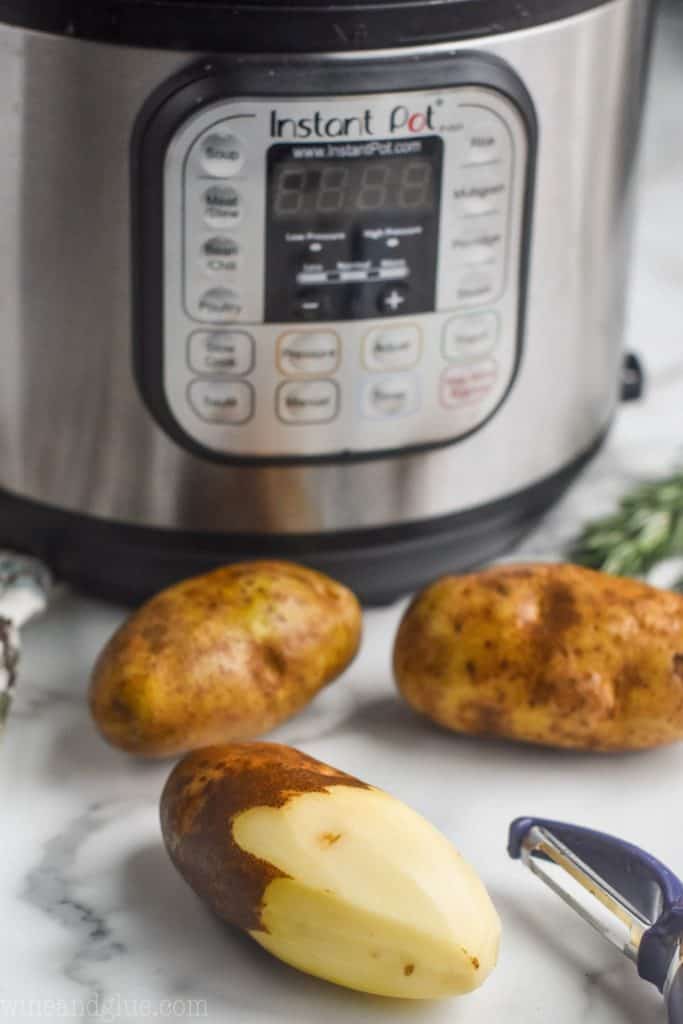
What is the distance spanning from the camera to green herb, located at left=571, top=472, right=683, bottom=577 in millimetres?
981

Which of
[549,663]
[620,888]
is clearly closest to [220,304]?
[549,663]

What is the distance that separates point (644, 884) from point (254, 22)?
43cm

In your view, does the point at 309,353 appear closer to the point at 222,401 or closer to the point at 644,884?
the point at 222,401

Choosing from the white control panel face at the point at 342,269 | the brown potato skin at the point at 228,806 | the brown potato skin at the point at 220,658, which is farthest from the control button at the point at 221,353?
the brown potato skin at the point at 228,806

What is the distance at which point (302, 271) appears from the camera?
830 mm

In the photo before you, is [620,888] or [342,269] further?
[342,269]

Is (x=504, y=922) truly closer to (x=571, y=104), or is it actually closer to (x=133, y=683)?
(x=133, y=683)

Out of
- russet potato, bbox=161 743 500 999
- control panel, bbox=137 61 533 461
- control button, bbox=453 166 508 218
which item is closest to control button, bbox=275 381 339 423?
control panel, bbox=137 61 533 461

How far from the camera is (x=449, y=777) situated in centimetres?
Result: 82

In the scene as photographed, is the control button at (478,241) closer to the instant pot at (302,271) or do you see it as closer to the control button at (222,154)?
the instant pot at (302,271)

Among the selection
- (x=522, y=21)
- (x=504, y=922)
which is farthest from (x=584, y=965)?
(x=522, y=21)

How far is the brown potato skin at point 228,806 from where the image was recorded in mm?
667

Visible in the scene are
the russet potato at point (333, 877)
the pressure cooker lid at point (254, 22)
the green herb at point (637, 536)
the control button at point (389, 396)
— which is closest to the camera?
the russet potato at point (333, 877)

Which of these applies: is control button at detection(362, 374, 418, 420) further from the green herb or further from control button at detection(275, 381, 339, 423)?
the green herb
